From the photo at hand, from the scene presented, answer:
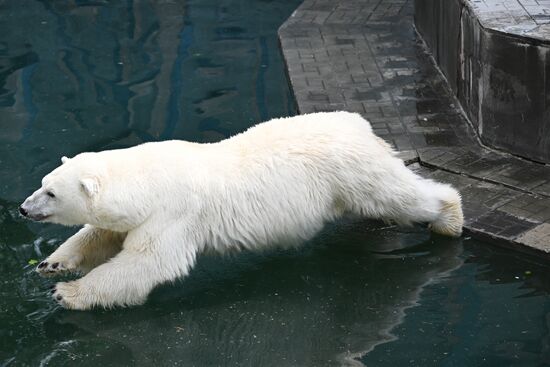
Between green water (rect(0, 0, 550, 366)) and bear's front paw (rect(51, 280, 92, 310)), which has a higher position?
bear's front paw (rect(51, 280, 92, 310))

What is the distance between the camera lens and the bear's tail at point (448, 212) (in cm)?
629

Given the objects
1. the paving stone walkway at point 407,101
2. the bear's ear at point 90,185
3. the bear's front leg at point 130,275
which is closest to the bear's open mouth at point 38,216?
the bear's ear at point 90,185

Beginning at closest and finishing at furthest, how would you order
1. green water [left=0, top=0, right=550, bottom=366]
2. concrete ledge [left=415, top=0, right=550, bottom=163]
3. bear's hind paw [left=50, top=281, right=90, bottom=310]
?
1. green water [left=0, top=0, right=550, bottom=366]
2. bear's hind paw [left=50, top=281, right=90, bottom=310]
3. concrete ledge [left=415, top=0, right=550, bottom=163]

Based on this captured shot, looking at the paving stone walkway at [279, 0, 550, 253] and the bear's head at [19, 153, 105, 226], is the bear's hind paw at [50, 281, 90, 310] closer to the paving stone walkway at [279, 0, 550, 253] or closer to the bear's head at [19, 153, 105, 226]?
the bear's head at [19, 153, 105, 226]

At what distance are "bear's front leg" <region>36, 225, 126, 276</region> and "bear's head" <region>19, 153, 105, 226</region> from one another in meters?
0.43

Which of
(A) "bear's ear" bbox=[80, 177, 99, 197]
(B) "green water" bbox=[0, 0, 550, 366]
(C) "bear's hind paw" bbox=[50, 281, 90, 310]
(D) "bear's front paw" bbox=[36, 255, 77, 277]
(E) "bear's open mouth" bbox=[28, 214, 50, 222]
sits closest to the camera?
(B) "green water" bbox=[0, 0, 550, 366]

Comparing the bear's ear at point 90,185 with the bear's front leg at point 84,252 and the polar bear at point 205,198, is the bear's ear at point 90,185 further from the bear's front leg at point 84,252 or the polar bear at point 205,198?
the bear's front leg at point 84,252

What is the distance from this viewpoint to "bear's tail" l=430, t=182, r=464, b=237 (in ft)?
20.6

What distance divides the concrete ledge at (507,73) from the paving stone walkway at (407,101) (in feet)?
0.50

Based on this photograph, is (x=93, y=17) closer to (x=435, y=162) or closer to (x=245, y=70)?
(x=245, y=70)

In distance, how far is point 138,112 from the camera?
9.08 metres

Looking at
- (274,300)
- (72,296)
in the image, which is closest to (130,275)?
(72,296)

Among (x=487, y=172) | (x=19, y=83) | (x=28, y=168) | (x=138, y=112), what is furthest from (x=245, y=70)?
(x=487, y=172)

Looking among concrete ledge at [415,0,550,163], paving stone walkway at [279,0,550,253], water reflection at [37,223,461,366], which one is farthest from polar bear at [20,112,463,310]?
concrete ledge at [415,0,550,163]
